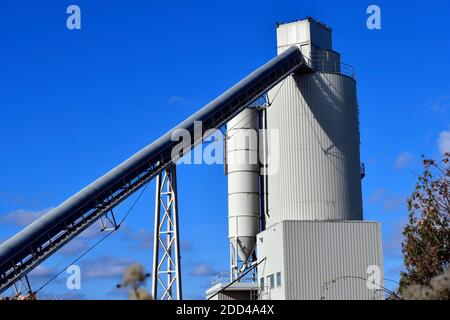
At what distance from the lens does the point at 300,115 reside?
4197 centimetres

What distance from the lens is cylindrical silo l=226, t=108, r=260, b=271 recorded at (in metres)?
47.4

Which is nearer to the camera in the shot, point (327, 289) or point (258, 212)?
point (327, 289)

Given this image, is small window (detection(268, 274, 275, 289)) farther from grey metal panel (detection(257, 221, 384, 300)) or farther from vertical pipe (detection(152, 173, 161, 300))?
vertical pipe (detection(152, 173, 161, 300))

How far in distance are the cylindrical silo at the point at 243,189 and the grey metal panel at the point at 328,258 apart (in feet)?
31.9

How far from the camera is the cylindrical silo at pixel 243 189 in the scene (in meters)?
47.4

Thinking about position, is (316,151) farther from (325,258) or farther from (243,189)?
(243,189)

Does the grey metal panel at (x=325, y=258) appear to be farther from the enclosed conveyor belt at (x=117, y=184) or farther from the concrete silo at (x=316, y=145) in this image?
the enclosed conveyor belt at (x=117, y=184)

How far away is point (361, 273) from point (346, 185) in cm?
592

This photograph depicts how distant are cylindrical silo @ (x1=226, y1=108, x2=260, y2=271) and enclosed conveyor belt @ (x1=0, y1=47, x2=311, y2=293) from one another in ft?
24.2

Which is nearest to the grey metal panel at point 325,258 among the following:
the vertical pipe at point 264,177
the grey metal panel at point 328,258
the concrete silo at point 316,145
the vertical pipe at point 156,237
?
the grey metal panel at point 328,258

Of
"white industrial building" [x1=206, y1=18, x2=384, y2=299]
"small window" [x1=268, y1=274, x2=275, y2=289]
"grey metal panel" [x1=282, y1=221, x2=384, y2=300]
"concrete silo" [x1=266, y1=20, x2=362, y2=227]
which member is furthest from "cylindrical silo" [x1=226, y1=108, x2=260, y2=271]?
"grey metal panel" [x1=282, y1=221, x2=384, y2=300]
